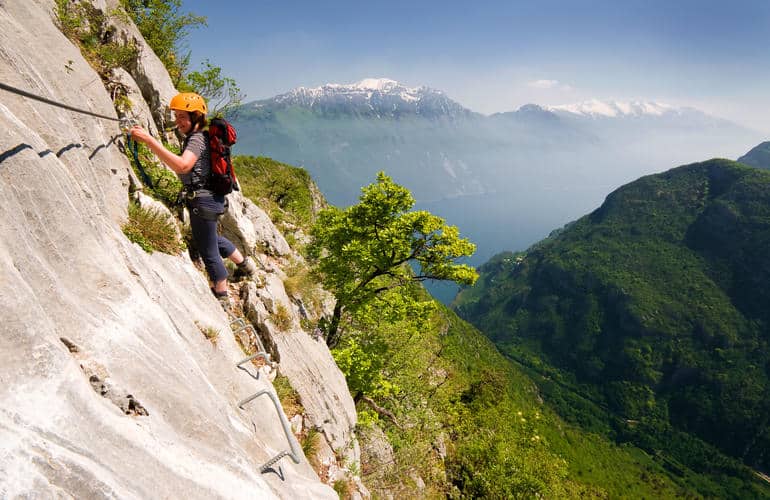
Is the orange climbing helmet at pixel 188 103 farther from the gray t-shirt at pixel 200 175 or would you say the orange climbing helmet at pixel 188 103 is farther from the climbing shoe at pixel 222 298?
the climbing shoe at pixel 222 298

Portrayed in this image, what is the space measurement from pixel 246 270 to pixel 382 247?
23.6 feet

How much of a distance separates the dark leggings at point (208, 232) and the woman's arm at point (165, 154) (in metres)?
1.06

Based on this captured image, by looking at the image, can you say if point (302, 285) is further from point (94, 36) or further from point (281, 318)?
point (94, 36)

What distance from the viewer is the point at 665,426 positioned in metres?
190

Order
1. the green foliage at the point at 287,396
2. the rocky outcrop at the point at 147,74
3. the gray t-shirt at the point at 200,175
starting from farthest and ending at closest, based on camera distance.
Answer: the rocky outcrop at the point at 147,74
the green foliage at the point at 287,396
the gray t-shirt at the point at 200,175

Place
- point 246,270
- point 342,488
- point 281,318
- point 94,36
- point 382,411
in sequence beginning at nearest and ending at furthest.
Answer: point 342,488 → point 94,36 → point 246,270 → point 281,318 → point 382,411

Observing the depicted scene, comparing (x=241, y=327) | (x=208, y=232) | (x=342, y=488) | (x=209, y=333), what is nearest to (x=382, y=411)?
(x=342, y=488)

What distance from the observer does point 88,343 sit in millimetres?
4113

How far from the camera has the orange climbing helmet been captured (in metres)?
6.51

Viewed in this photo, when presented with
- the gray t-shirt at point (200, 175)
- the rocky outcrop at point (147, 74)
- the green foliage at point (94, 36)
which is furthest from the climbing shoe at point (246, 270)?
the green foliage at point (94, 36)

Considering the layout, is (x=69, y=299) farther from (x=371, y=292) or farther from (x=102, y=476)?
(x=371, y=292)

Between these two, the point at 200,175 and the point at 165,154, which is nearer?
the point at 165,154

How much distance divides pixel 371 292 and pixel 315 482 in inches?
429

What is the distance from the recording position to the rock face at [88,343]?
10.2 ft
